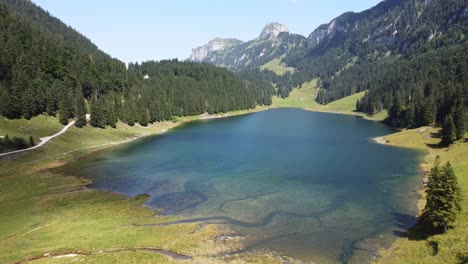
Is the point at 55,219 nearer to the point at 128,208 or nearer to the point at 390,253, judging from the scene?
the point at 128,208

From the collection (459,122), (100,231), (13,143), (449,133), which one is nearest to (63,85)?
(13,143)

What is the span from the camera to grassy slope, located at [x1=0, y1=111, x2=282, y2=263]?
43.3 meters

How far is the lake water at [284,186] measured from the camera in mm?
48094

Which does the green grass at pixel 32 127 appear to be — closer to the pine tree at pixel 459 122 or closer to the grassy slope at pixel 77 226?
the grassy slope at pixel 77 226

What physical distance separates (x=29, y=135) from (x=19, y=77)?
100ft

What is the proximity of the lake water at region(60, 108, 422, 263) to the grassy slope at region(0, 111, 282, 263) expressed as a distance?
481 centimetres

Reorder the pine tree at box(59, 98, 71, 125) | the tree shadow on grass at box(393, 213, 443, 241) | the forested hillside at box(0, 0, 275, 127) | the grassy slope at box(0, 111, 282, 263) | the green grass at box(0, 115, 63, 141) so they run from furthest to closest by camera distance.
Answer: the pine tree at box(59, 98, 71, 125)
the forested hillside at box(0, 0, 275, 127)
the green grass at box(0, 115, 63, 141)
the tree shadow on grass at box(393, 213, 443, 241)
the grassy slope at box(0, 111, 282, 263)

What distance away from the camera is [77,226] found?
51781mm

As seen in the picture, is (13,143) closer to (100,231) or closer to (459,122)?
(100,231)

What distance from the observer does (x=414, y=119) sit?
143625mm

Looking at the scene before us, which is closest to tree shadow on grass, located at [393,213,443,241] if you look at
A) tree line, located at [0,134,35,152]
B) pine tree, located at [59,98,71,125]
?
tree line, located at [0,134,35,152]

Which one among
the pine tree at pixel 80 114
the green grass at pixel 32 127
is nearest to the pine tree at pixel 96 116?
the pine tree at pixel 80 114

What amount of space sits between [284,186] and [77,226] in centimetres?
3927

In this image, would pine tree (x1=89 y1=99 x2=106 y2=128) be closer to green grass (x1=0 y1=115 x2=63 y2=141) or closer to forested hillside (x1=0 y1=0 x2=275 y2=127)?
forested hillside (x1=0 y1=0 x2=275 y2=127)
